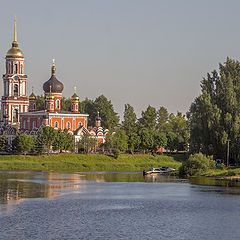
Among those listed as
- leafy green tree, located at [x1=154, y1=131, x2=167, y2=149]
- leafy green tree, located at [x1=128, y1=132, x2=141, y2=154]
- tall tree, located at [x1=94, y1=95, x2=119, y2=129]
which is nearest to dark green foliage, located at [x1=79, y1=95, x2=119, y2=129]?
tall tree, located at [x1=94, y1=95, x2=119, y2=129]

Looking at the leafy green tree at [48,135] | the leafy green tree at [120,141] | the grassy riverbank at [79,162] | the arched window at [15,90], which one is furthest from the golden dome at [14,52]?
the grassy riverbank at [79,162]

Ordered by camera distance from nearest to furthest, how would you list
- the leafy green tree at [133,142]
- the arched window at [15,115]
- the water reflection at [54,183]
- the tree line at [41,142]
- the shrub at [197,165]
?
the water reflection at [54,183] → the shrub at [197,165] → the tree line at [41,142] → the leafy green tree at [133,142] → the arched window at [15,115]

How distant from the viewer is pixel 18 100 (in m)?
108

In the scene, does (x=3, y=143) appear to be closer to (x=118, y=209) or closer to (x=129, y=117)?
(x=129, y=117)

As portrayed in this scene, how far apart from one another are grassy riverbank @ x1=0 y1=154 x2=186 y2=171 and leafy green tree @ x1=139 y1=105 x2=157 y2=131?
1909 cm

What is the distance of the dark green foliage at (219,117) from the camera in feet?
238

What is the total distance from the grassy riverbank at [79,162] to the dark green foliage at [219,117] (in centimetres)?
2065

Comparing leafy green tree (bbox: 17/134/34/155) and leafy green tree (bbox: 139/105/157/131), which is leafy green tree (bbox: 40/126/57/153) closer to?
leafy green tree (bbox: 17/134/34/155)

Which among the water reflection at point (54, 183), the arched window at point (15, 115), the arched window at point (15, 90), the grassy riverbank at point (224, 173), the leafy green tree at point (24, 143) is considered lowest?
the water reflection at point (54, 183)

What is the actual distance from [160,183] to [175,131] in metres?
65.2

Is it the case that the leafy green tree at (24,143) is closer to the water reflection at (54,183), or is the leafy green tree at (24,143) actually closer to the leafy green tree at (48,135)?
the leafy green tree at (48,135)

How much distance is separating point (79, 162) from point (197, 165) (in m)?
27.1

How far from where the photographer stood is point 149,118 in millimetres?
123625

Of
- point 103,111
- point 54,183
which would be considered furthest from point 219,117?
point 103,111
